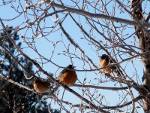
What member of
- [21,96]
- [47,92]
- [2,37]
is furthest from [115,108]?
[21,96]

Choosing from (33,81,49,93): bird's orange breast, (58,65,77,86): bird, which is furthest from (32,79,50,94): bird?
(58,65,77,86): bird

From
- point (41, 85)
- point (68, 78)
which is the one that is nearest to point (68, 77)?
point (68, 78)

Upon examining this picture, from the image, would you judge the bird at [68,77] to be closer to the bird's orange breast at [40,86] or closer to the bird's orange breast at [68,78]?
the bird's orange breast at [68,78]

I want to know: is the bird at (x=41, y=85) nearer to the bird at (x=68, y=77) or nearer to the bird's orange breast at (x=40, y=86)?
the bird's orange breast at (x=40, y=86)

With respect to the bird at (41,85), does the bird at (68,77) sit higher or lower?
higher

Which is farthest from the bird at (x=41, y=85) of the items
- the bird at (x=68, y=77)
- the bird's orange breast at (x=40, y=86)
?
the bird at (x=68, y=77)

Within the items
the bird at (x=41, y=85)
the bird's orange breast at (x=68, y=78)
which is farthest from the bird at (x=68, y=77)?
the bird at (x=41, y=85)

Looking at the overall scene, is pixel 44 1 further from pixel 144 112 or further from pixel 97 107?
pixel 144 112

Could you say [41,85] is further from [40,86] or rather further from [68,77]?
[68,77]

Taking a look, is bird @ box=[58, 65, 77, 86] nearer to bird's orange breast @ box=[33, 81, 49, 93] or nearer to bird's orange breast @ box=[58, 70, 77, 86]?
bird's orange breast @ box=[58, 70, 77, 86]

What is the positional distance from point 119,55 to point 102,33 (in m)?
0.43

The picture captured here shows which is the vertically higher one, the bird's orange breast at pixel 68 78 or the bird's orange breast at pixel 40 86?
the bird's orange breast at pixel 68 78

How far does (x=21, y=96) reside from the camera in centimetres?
1647

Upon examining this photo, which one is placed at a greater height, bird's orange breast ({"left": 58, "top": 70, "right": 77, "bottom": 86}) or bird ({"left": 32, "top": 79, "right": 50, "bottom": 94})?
bird's orange breast ({"left": 58, "top": 70, "right": 77, "bottom": 86})
